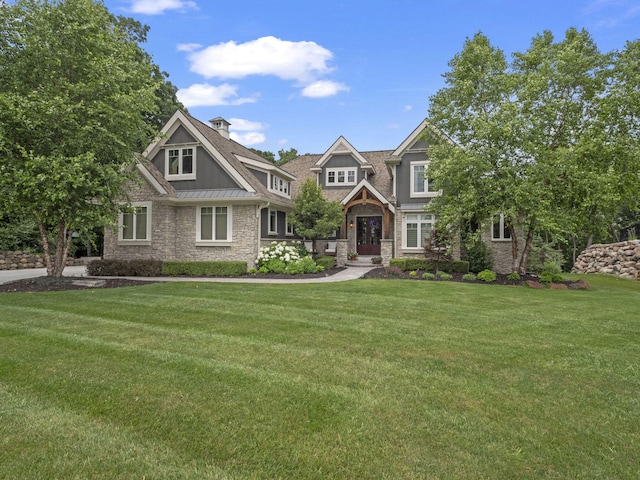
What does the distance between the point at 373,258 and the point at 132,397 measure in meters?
17.0

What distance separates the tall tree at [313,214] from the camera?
17.1m

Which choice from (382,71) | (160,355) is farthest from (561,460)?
(382,71)

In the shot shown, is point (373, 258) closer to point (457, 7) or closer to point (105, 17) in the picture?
point (457, 7)

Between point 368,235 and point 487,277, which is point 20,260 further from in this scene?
point 487,277

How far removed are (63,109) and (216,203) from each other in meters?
6.80

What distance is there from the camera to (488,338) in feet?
18.6

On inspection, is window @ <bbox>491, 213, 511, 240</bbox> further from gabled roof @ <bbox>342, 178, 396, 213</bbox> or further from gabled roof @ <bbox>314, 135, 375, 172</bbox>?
gabled roof @ <bbox>314, 135, 375, 172</bbox>

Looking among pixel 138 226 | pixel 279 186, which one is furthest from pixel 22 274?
pixel 279 186

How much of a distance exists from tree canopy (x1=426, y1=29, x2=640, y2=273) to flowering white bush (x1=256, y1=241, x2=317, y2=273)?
5.66 m

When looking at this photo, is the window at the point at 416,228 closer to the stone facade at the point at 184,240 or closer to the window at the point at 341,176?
the window at the point at 341,176

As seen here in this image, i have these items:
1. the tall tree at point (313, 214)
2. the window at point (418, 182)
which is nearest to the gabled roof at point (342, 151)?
the window at point (418, 182)

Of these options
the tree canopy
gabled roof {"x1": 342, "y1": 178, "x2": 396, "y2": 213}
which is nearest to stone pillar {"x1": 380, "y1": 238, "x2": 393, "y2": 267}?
gabled roof {"x1": 342, "y1": 178, "x2": 396, "y2": 213}

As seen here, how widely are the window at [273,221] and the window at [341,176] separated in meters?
5.95

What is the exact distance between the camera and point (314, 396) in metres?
3.50
